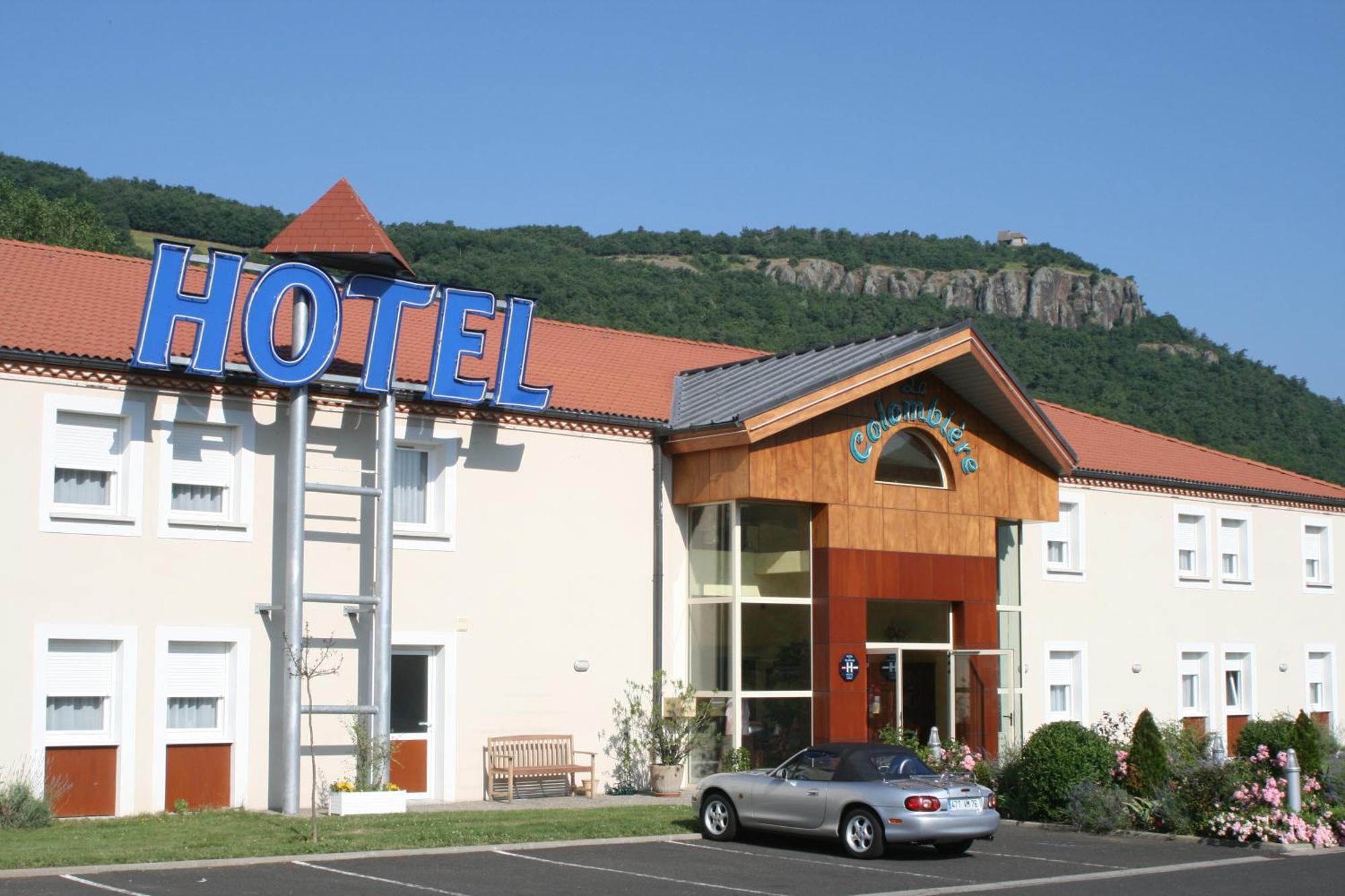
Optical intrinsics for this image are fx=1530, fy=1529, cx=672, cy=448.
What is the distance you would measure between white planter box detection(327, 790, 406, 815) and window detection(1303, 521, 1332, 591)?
2258 centimetres

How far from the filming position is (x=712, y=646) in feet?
76.7

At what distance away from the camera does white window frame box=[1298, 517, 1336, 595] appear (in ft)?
109

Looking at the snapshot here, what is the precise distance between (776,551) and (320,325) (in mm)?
8027

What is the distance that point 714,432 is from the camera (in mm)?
22578

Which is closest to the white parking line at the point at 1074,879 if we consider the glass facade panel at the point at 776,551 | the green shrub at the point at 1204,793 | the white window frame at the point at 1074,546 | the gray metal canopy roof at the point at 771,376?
the green shrub at the point at 1204,793

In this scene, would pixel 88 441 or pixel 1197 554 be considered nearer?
pixel 88 441

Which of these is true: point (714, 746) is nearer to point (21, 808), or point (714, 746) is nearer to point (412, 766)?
point (412, 766)

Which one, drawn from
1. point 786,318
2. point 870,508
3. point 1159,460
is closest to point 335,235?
point 870,508

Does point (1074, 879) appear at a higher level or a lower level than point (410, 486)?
lower

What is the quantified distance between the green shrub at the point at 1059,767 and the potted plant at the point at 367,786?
27.1 ft

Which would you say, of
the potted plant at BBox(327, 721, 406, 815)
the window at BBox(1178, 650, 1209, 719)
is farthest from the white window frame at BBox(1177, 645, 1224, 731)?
the potted plant at BBox(327, 721, 406, 815)

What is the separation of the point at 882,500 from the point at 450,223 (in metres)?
48.6

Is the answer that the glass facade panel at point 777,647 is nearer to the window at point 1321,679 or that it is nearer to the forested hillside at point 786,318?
the window at point 1321,679

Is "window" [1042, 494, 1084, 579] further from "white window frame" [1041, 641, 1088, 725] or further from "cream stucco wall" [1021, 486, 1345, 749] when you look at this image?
"white window frame" [1041, 641, 1088, 725]
